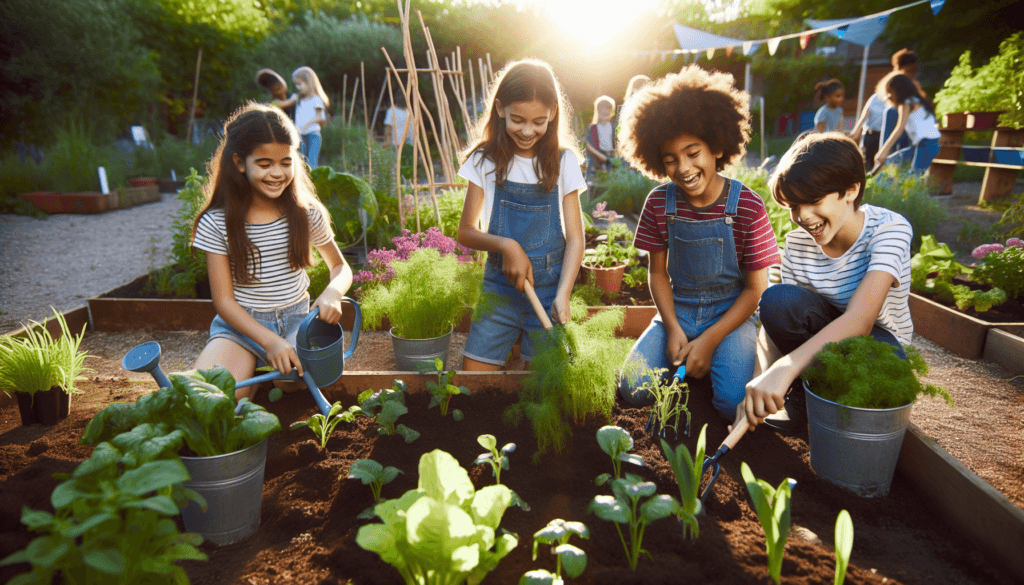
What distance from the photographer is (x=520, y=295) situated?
92.5 inches

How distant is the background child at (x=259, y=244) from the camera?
6.41ft

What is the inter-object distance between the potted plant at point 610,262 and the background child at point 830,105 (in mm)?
4664

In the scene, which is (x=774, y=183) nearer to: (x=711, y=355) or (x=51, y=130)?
(x=711, y=355)

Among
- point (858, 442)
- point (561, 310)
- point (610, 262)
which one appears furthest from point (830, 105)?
point (858, 442)

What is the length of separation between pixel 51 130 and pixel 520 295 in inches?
348

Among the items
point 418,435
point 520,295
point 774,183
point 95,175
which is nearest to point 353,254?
point 520,295

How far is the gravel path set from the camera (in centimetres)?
364

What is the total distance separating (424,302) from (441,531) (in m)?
1.51

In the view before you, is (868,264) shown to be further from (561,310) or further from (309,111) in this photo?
(309,111)

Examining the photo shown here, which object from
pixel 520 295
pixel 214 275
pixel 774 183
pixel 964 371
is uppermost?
pixel 774 183

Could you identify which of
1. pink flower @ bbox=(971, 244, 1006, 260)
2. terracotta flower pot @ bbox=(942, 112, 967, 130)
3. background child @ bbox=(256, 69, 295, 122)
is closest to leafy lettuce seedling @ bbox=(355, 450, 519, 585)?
pink flower @ bbox=(971, 244, 1006, 260)

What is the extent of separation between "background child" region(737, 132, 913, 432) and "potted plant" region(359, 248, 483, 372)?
1.27m

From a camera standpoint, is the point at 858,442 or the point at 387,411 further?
the point at 387,411

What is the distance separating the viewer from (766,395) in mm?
1450
